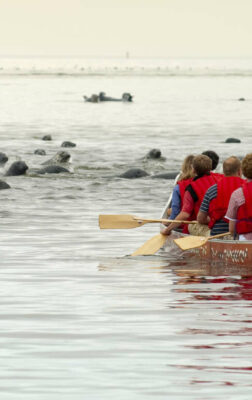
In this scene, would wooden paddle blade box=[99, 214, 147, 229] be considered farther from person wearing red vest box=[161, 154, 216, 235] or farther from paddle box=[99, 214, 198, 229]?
person wearing red vest box=[161, 154, 216, 235]

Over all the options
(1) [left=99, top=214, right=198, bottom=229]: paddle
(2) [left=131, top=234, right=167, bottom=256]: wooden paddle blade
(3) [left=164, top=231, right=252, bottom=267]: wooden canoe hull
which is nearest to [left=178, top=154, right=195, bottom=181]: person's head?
(3) [left=164, top=231, right=252, bottom=267]: wooden canoe hull

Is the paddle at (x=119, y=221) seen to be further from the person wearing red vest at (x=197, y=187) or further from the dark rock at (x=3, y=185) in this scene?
the dark rock at (x=3, y=185)

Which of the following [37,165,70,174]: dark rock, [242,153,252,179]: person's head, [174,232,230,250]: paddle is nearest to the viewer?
[242,153,252,179]: person's head

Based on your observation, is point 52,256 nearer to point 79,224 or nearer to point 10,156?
point 79,224

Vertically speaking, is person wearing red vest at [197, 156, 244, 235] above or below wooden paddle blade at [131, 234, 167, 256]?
above

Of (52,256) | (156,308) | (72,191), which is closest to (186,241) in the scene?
(52,256)

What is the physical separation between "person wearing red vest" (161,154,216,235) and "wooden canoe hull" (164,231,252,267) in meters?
0.47

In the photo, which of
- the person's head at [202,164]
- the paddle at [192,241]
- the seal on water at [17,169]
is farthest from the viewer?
the seal on water at [17,169]

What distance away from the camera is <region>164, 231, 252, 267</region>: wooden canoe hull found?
14.1m

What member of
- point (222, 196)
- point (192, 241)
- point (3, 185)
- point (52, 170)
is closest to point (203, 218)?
point (192, 241)

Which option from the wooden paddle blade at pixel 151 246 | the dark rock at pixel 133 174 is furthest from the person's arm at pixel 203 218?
the dark rock at pixel 133 174

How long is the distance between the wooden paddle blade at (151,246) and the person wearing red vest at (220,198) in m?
0.86

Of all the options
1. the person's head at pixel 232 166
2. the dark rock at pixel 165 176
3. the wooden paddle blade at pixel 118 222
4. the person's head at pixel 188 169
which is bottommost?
the dark rock at pixel 165 176

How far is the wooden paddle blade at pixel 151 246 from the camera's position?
15422 millimetres
